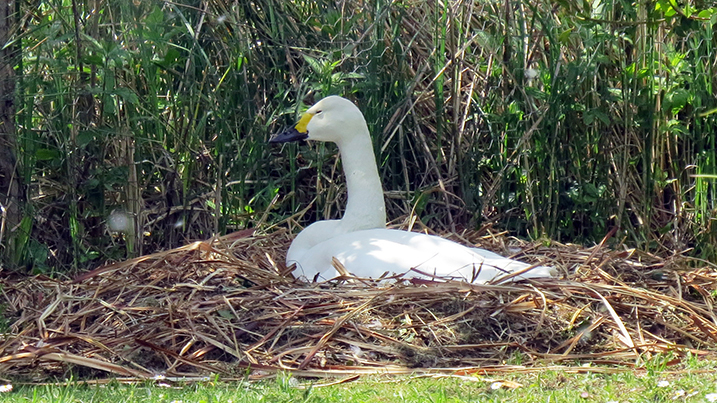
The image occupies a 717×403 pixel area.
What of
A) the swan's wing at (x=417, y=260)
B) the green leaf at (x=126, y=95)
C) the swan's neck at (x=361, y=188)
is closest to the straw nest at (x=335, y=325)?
the swan's wing at (x=417, y=260)

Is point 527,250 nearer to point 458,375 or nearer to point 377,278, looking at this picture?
point 377,278

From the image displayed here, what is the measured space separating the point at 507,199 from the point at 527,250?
0.79 m

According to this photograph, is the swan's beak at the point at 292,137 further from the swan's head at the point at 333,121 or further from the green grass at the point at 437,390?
the green grass at the point at 437,390

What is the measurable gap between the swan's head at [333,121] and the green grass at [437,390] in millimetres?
1796

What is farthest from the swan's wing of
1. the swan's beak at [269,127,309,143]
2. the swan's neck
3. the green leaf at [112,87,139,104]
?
the green leaf at [112,87,139,104]

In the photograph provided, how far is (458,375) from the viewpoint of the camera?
282 centimetres

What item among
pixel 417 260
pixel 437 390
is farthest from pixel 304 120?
pixel 437 390

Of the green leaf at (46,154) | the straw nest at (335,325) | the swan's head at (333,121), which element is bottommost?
the straw nest at (335,325)

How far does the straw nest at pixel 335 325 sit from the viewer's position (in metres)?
2.99

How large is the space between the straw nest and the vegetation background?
1.10 metres

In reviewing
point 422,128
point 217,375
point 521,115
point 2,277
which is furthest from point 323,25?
point 217,375

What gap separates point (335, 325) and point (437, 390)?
0.60 meters

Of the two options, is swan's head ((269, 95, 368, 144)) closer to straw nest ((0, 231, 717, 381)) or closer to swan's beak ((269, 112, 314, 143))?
swan's beak ((269, 112, 314, 143))

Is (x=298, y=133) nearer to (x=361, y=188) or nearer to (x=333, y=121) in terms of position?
(x=333, y=121)
